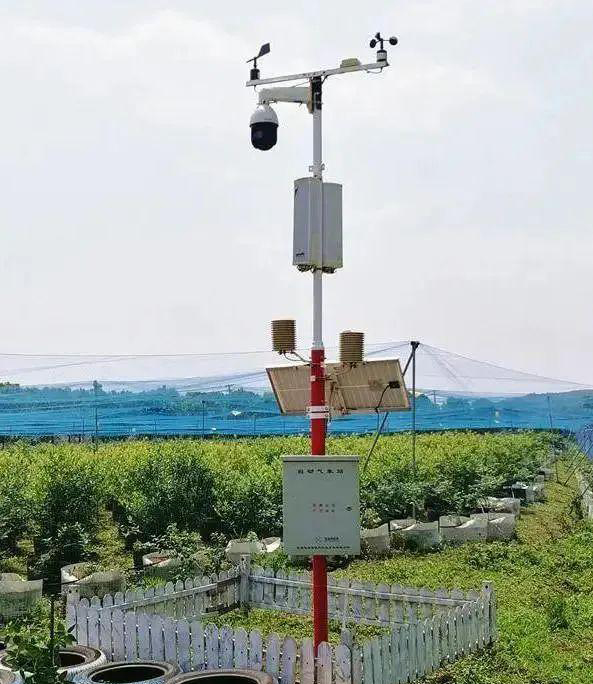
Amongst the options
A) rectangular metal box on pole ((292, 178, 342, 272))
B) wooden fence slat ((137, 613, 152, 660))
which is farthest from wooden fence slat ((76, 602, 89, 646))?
rectangular metal box on pole ((292, 178, 342, 272))

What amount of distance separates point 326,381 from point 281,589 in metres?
3.22

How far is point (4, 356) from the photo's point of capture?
2742cm

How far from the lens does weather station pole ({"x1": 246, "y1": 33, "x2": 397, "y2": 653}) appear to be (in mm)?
5738

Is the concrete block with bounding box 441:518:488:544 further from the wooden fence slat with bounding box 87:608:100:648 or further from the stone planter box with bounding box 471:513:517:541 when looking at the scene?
the wooden fence slat with bounding box 87:608:100:648

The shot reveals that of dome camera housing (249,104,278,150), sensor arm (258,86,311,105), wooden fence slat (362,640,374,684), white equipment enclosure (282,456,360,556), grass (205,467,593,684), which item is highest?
sensor arm (258,86,311,105)

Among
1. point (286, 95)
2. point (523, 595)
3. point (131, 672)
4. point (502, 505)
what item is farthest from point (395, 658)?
point (502, 505)

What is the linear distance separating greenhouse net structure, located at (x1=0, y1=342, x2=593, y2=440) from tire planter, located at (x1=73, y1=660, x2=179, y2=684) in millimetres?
17677

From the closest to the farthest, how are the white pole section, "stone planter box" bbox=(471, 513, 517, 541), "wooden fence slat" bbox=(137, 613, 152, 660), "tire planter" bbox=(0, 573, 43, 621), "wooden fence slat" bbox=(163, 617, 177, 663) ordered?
the white pole section
"wooden fence slat" bbox=(163, 617, 177, 663)
"wooden fence slat" bbox=(137, 613, 152, 660)
"tire planter" bbox=(0, 573, 43, 621)
"stone planter box" bbox=(471, 513, 517, 541)

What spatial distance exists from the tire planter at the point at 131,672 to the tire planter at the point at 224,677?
0.72ft

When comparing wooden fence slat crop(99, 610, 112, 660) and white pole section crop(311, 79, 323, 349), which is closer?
white pole section crop(311, 79, 323, 349)

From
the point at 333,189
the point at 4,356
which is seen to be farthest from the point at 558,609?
the point at 4,356

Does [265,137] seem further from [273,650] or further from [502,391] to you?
[502,391]

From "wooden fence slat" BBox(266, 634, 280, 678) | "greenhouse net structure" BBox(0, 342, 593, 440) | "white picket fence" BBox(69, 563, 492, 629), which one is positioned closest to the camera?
"wooden fence slat" BBox(266, 634, 280, 678)

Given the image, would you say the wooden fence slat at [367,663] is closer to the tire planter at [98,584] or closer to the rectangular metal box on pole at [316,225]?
the rectangular metal box on pole at [316,225]
